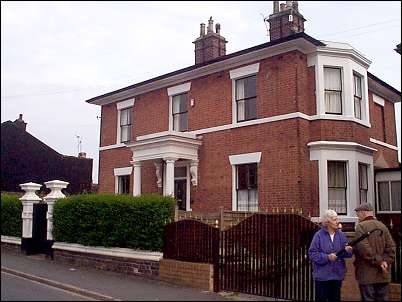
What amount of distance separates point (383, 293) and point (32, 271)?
8542 mm

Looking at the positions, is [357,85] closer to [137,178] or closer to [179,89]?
[179,89]

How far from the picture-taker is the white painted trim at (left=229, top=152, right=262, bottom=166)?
1648 cm

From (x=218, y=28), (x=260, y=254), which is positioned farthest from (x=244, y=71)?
(x=260, y=254)

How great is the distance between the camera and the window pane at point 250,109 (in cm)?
1711

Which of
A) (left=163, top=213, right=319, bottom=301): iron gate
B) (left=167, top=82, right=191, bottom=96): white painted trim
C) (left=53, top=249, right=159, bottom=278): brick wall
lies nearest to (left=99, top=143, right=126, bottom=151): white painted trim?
(left=167, top=82, right=191, bottom=96): white painted trim

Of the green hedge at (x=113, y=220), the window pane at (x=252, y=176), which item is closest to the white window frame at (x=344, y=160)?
the window pane at (x=252, y=176)

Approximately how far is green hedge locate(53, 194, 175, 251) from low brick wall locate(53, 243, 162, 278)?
0.18 m

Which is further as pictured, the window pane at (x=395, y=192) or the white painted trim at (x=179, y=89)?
the white painted trim at (x=179, y=89)

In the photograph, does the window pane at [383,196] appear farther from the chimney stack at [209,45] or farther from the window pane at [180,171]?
the chimney stack at [209,45]

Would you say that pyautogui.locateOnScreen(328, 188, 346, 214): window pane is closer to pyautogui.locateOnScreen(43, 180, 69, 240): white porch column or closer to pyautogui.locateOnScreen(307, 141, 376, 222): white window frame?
pyautogui.locateOnScreen(307, 141, 376, 222): white window frame

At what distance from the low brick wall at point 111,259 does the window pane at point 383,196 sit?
9123mm

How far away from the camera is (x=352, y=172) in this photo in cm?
1590

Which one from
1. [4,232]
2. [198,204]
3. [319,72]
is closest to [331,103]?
[319,72]

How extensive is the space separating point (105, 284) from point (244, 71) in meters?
9.78
